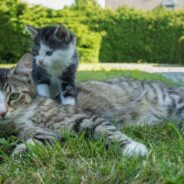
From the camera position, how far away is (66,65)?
6.44 metres

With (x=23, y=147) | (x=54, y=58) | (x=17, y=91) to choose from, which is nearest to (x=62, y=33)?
(x=54, y=58)

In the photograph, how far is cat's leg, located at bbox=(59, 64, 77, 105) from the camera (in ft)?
18.4

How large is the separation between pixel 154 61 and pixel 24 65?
2378 centimetres

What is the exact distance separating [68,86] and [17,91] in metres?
1.91

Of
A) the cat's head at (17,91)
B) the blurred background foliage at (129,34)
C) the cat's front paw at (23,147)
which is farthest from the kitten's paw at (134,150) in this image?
the blurred background foliage at (129,34)

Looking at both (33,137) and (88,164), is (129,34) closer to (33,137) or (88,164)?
(33,137)

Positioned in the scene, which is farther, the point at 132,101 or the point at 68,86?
the point at 68,86

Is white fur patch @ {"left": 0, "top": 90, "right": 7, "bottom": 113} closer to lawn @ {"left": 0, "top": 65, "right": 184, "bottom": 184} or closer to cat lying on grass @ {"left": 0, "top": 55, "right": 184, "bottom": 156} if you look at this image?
cat lying on grass @ {"left": 0, "top": 55, "right": 184, "bottom": 156}

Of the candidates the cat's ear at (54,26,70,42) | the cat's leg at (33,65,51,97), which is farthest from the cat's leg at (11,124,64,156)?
the cat's ear at (54,26,70,42)

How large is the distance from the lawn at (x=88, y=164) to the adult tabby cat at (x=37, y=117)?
0.48 feet

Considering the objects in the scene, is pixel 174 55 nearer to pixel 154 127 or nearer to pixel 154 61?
pixel 154 61

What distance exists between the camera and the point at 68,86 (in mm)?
5984

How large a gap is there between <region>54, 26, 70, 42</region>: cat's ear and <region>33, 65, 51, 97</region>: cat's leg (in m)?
0.57

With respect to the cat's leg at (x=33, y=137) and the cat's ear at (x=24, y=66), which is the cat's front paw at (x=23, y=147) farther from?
the cat's ear at (x=24, y=66)
